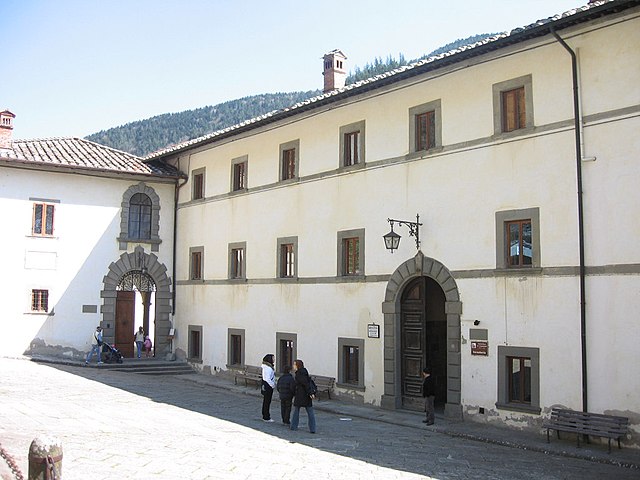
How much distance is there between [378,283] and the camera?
18.8m

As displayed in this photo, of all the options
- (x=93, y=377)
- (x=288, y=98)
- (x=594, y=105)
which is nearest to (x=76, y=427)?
(x=93, y=377)

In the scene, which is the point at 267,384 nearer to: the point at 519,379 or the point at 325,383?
the point at 325,383

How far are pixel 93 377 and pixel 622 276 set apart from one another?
1637 cm

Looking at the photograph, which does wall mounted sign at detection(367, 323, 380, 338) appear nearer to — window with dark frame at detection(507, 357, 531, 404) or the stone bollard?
window with dark frame at detection(507, 357, 531, 404)

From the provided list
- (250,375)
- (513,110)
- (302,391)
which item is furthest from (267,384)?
(513,110)

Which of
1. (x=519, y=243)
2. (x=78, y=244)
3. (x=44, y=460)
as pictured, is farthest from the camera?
(x=78, y=244)

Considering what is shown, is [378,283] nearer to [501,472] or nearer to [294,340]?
[294,340]

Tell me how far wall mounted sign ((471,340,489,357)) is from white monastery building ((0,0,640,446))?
5cm

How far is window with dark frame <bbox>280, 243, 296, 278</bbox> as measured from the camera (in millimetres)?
22078

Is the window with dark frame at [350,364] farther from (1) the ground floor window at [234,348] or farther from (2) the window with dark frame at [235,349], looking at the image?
(2) the window with dark frame at [235,349]

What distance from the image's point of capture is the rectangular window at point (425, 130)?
1780cm

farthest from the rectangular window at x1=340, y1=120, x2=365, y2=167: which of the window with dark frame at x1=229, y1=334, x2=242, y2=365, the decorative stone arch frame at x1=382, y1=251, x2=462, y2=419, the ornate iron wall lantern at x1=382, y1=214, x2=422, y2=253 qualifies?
the window with dark frame at x1=229, y1=334, x2=242, y2=365

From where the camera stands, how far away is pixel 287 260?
22.4m

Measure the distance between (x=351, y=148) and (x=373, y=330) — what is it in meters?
5.35
